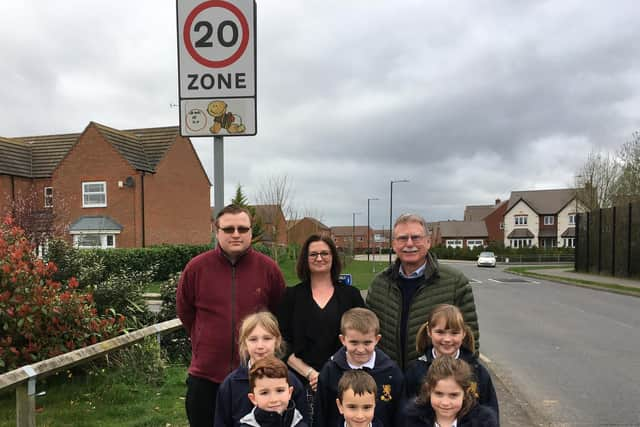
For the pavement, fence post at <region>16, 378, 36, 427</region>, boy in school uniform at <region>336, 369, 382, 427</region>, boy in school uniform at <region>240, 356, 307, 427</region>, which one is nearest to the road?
boy in school uniform at <region>336, 369, 382, 427</region>

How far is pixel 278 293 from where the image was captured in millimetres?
3236

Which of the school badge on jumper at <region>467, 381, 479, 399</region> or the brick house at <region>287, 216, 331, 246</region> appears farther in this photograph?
the brick house at <region>287, 216, 331, 246</region>

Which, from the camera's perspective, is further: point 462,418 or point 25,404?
point 25,404

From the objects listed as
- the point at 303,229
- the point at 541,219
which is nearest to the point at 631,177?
the point at 303,229

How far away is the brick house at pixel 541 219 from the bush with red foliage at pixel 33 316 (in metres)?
72.8

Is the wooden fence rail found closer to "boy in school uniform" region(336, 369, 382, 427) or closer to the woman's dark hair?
the woman's dark hair

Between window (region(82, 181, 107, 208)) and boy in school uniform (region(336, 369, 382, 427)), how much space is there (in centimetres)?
2739

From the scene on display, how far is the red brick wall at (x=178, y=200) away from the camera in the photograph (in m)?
28.0

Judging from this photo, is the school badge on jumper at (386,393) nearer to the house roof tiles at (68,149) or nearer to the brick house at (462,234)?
the house roof tiles at (68,149)

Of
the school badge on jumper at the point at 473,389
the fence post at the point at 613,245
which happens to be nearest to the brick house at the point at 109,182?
the school badge on jumper at the point at 473,389

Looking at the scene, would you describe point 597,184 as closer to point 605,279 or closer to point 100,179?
point 605,279

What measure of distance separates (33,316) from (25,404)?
1511 millimetres

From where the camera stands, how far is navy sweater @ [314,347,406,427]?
8.75 feet

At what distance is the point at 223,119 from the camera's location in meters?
3.27
